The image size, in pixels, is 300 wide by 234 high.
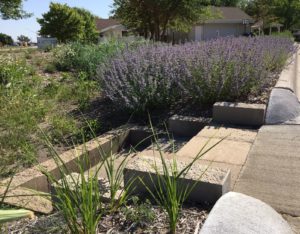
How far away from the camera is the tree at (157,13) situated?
2017cm

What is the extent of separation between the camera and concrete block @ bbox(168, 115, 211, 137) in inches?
204

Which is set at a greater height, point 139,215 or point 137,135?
point 139,215

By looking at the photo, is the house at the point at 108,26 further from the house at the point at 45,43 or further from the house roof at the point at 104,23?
the house at the point at 45,43

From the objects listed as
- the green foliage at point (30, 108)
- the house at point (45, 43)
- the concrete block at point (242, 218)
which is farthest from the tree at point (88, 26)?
the concrete block at point (242, 218)

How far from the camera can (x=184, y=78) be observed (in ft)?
18.8

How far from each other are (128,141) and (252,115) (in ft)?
5.54

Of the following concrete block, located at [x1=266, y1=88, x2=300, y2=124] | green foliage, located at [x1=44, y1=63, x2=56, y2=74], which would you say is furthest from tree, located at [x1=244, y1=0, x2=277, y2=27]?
concrete block, located at [x1=266, y1=88, x2=300, y2=124]

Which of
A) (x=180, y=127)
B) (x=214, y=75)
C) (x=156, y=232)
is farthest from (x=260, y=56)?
(x=156, y=232)

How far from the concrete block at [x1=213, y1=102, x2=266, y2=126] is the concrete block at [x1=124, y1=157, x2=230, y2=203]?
2.30 m

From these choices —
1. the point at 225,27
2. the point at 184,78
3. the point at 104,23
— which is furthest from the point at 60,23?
the point at 184,78

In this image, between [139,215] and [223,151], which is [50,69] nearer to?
[223,151]

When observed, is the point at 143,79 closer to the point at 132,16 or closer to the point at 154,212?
the point at 154,212

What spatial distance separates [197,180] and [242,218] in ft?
1.42

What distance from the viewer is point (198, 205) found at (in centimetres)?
271
